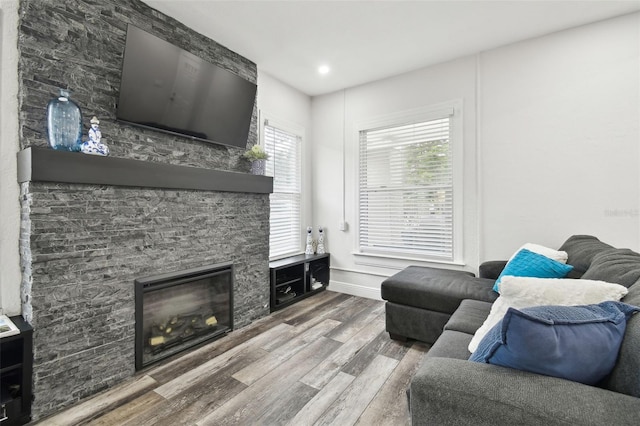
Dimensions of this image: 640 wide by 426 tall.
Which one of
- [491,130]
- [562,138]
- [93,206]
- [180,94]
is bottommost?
[93,206]

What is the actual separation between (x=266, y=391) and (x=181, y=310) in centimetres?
112

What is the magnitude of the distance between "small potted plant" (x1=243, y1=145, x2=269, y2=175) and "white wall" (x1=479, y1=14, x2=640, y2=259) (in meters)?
2.44

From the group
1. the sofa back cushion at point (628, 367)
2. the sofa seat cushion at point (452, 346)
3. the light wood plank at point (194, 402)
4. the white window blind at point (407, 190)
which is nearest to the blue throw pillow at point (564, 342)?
the sofa back cushion at point (628, 367)

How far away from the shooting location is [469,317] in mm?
1984

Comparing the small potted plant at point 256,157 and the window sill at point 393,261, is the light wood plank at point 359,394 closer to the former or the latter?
the window sill at point 393,261

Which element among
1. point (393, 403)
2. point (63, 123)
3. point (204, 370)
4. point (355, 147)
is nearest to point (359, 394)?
point (393, 403)

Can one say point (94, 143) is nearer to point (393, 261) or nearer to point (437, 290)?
point (437, 290)

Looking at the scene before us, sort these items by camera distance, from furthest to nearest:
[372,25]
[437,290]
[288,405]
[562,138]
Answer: [562,138] → [372,25] → [437,290] → [288,405]

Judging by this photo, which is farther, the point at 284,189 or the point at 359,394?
the point at 284,189

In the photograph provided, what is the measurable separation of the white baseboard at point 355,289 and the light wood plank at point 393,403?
5.29 ft

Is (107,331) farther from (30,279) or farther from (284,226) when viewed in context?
(284,226)

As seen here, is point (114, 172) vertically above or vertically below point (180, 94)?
below

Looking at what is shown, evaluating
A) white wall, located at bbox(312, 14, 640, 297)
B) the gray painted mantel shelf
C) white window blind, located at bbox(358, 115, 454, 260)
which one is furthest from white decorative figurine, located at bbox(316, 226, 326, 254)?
the gray painted mantel shelf

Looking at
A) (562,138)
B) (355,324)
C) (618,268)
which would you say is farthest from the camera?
(355,324)
